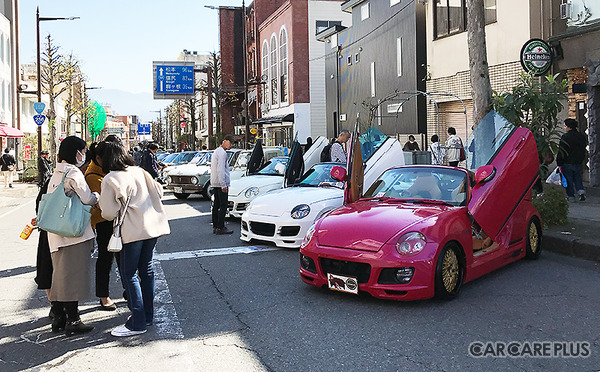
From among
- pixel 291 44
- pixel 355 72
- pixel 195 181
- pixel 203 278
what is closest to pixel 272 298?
pixel 203 278

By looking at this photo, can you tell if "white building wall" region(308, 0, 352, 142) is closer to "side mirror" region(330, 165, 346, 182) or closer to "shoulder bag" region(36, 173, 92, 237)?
"side mirror" region(330, 165, 346, 182)

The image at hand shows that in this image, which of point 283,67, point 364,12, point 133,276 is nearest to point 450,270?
point 133,276

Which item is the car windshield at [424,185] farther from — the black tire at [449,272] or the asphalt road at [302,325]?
the asphalt road at [302,325]

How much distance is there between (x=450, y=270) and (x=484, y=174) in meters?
1.26

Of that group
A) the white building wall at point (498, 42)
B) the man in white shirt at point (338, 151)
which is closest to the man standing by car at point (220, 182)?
the man in white shirt at point (338, 151)

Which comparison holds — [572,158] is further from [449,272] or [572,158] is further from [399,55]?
[399,55]

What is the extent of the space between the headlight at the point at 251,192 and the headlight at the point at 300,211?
279 centimetres

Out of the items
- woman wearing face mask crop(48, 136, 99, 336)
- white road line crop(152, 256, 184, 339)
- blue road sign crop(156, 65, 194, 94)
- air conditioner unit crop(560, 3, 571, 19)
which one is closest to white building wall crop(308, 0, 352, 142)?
blue road sign crop(156, 65, 194, 94)

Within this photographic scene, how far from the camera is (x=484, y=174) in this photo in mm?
6590

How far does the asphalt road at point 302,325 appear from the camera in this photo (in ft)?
14.4

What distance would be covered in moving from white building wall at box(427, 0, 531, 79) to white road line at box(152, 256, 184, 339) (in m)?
13.0

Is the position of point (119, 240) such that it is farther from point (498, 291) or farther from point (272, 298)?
point (498, 291)

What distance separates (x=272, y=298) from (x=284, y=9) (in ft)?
132

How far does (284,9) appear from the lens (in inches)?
1729
